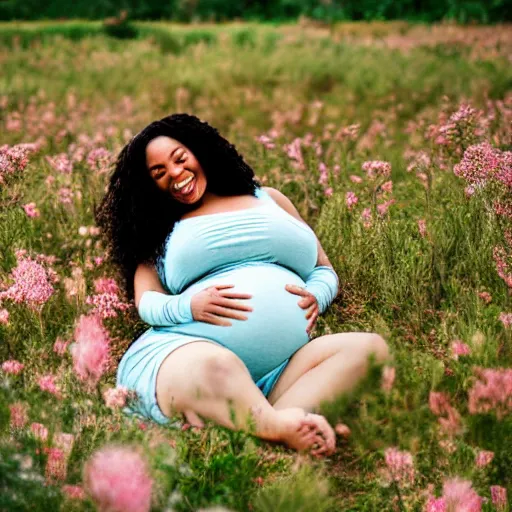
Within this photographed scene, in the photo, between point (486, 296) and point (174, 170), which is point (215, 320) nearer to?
point (174, 170)

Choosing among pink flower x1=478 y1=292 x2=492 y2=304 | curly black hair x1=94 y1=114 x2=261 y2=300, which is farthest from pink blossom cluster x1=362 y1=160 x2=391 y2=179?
pink flower x1=478 y1=292 x2=492 y2=304

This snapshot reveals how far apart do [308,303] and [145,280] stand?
65cm

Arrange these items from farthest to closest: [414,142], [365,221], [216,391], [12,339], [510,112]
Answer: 1. [414,142]
2. [510,112]
3. [365,221]
4. [12,339]
5. [216,391]

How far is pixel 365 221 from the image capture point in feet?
10.2

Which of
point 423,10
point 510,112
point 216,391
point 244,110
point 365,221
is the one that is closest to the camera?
point 216,391

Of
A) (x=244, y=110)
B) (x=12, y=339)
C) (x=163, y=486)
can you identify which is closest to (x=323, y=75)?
(x=244, y=110)

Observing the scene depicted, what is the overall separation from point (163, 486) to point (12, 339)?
1.22 m

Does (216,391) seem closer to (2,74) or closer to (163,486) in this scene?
(163,486)

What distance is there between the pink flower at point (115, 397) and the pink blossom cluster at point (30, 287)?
1.98 feet

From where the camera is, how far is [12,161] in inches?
113

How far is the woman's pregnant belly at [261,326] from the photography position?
2326 mm

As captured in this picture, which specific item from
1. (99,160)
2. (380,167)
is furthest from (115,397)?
(99,160)

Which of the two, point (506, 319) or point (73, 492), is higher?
point (506, 319)

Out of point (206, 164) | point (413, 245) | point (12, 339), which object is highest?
point (206, 164)
